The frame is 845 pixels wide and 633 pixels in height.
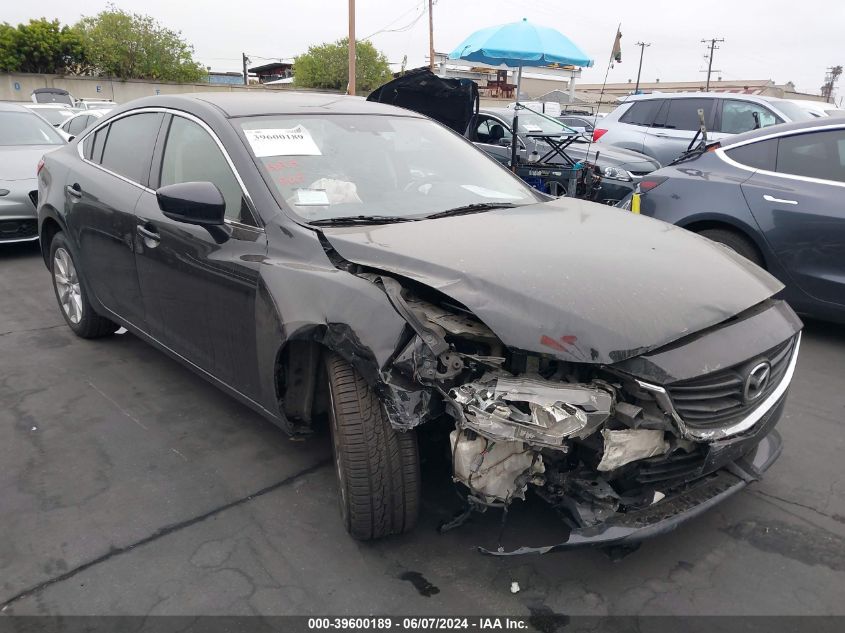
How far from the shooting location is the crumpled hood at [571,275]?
2.05 metres

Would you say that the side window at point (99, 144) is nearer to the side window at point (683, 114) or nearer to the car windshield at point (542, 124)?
the car windshield at point (542, 124)

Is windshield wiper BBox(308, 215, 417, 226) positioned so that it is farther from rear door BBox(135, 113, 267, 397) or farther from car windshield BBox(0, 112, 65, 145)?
car windshield BBox(0, 112, 65, 145)

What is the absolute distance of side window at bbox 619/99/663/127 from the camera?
387 inches

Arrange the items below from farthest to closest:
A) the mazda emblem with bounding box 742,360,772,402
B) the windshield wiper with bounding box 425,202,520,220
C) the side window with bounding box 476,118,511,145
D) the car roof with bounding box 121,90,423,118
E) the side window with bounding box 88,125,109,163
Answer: the side window with bounding box 476,118,511,145
the side window with bounding box 88,125,109,163
the car roof with bounding box 121,90,423,118
the windshield wiper with bounding box 425,202,520,220
the mazda emblem with bounding box 742,360,772,402

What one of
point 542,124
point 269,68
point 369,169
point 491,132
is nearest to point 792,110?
point 542,124

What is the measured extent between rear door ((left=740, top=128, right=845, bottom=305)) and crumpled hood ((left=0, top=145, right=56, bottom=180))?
6924 mm

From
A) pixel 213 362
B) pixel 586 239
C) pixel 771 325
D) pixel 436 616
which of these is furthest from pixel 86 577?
pixel 771 325

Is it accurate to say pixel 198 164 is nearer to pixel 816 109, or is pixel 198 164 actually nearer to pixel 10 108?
pixel 10 108

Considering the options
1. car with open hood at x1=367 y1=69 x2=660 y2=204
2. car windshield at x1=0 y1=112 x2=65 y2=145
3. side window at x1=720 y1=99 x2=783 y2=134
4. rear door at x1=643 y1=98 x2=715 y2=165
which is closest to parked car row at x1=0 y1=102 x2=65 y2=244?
car windshield at x1=0 y1=112 x2=65 y2=145

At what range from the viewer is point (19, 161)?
726 centimetres

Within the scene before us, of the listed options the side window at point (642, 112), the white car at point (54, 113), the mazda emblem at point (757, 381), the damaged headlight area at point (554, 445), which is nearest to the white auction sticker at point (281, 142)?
the damaged headlight area at point (554, 445)

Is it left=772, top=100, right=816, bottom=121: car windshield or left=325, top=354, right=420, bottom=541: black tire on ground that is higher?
left=772, top=100, right=816, bottom=121: car windshield

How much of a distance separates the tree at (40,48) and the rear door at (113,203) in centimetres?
3378

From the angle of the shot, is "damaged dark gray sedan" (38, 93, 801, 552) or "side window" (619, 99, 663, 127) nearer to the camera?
"damaged dark gray sedan" (38, 93, 801, 552)
